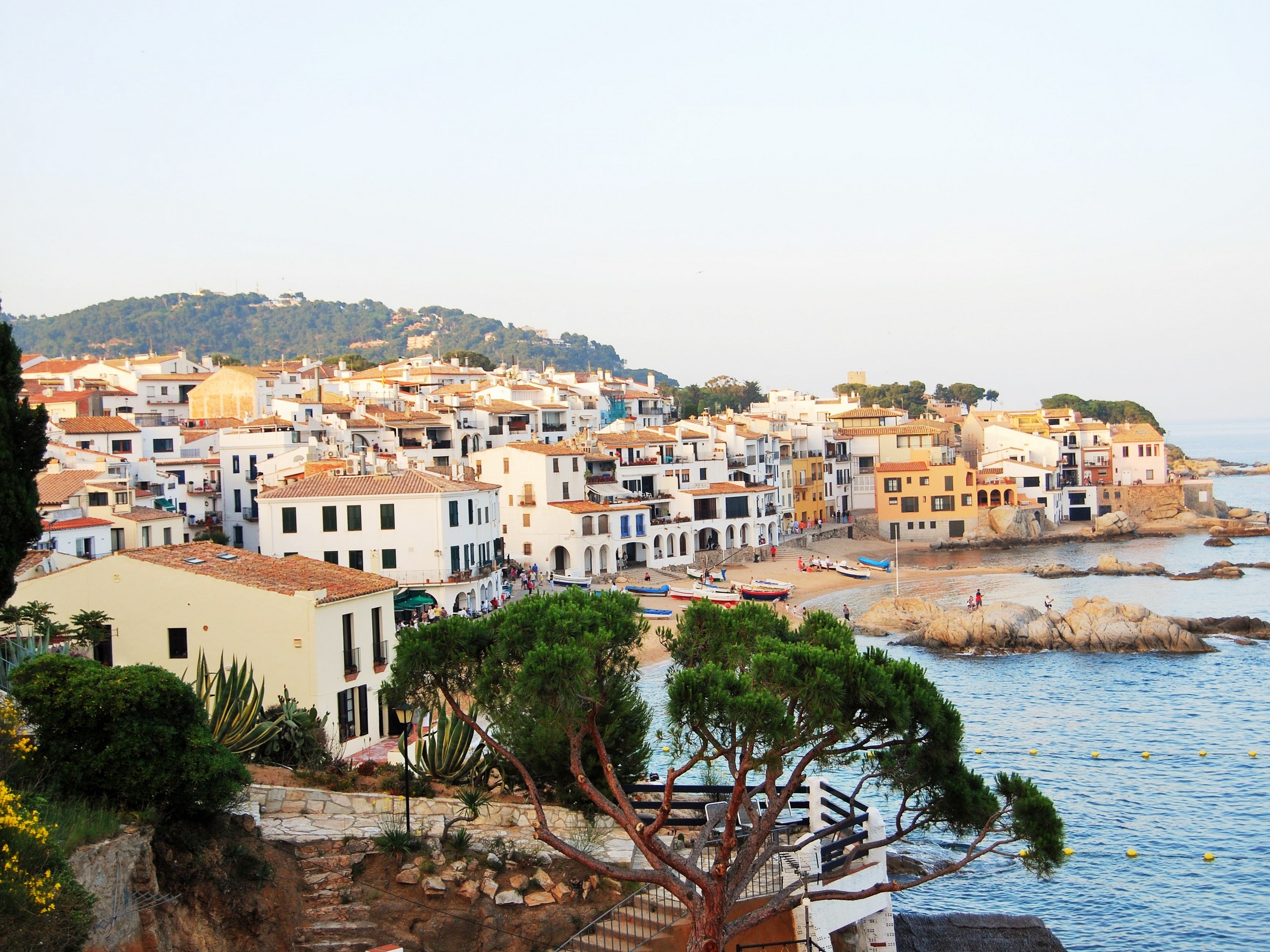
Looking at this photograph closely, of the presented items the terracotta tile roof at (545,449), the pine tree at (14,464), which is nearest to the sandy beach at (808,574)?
the terracotta tile roof at (545,449)

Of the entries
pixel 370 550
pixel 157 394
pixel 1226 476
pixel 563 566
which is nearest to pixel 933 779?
pixel 370 550

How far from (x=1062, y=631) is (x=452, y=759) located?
40.9 metres

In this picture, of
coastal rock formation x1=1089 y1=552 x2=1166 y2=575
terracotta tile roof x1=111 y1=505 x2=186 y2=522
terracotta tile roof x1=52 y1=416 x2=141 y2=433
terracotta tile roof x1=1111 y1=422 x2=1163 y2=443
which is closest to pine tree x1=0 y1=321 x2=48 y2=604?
terracotta tile roof x1=111 y1=505 x2=186 y2=522

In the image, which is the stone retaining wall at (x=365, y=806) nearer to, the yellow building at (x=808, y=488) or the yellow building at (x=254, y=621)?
the yellow building at (x=254, y=621)

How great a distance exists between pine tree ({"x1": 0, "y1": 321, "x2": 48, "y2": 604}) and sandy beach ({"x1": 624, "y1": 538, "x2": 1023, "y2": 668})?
3338cm

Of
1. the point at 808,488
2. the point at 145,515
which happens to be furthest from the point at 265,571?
the point at 808,488

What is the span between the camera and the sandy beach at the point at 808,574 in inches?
2354

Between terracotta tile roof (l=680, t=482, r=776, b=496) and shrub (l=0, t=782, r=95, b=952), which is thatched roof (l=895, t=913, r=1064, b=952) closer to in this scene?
shrub (l=0, t=782, r=95, b=952)

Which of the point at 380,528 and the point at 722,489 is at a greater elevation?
the point at 722,489

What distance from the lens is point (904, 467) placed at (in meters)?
96.0

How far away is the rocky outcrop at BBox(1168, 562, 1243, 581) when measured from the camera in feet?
244

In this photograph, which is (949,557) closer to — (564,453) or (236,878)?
(564,453)

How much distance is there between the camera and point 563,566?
66.3 m

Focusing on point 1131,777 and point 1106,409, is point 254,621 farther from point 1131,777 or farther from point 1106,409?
point 1106,409
